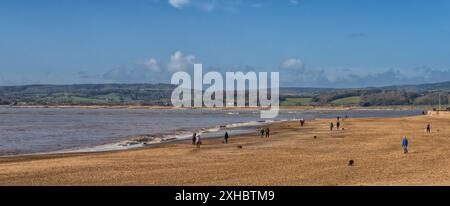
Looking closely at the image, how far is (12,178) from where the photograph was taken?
24.2 meters

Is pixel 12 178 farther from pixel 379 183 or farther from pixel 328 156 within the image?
pixel 328 156

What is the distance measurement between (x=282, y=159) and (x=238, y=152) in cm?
596

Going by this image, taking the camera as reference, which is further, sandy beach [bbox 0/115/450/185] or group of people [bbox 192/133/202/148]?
group of people [bbox 192/133/202/148]

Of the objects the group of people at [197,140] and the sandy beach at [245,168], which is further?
the group of people at [197,140]

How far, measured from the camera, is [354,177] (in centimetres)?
2347

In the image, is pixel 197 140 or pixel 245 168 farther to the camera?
pixel 197 140

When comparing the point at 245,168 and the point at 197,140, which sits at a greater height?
the point at 197,140
